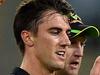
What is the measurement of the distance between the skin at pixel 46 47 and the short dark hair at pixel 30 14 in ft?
0.12

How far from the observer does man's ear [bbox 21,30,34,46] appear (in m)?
1.93

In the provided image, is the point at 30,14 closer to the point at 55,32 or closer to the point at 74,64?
the point at 55,32

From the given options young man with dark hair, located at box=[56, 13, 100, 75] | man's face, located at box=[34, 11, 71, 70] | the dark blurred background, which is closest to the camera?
man's face, located at box=[34, 11, 71, 70]

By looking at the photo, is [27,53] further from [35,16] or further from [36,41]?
[35,16]

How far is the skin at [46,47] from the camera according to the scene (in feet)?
6.24

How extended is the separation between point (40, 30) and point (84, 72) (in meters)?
2.33

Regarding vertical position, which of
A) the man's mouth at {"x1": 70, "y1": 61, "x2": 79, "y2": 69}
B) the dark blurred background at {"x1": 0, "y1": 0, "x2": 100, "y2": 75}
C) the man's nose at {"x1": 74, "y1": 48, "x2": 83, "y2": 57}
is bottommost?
the dark blurred background at {"x1": 0, "y1": 0, "x2": 100, "y2": 75}

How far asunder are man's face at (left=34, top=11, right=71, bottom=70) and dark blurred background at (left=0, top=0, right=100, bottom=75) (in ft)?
6.94

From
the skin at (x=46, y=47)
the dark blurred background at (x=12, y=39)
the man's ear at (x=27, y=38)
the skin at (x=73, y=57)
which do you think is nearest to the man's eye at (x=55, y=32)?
the skin at (x=46, y=47)

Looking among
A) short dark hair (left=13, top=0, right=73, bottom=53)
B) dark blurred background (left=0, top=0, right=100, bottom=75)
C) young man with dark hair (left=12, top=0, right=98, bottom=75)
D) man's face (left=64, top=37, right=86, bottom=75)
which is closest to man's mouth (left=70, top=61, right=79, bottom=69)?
man's face (left=64, top=37, right=86, bottom=75)

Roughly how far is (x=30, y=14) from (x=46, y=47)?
195mm

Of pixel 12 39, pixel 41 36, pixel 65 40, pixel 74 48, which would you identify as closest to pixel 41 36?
pixel 41 36

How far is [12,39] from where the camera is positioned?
4.08m

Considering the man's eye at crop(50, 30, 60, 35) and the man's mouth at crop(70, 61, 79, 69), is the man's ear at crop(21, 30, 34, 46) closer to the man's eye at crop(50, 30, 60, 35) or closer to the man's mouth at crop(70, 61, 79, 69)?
the man's eye at crop(50, 30, 60, 35)
